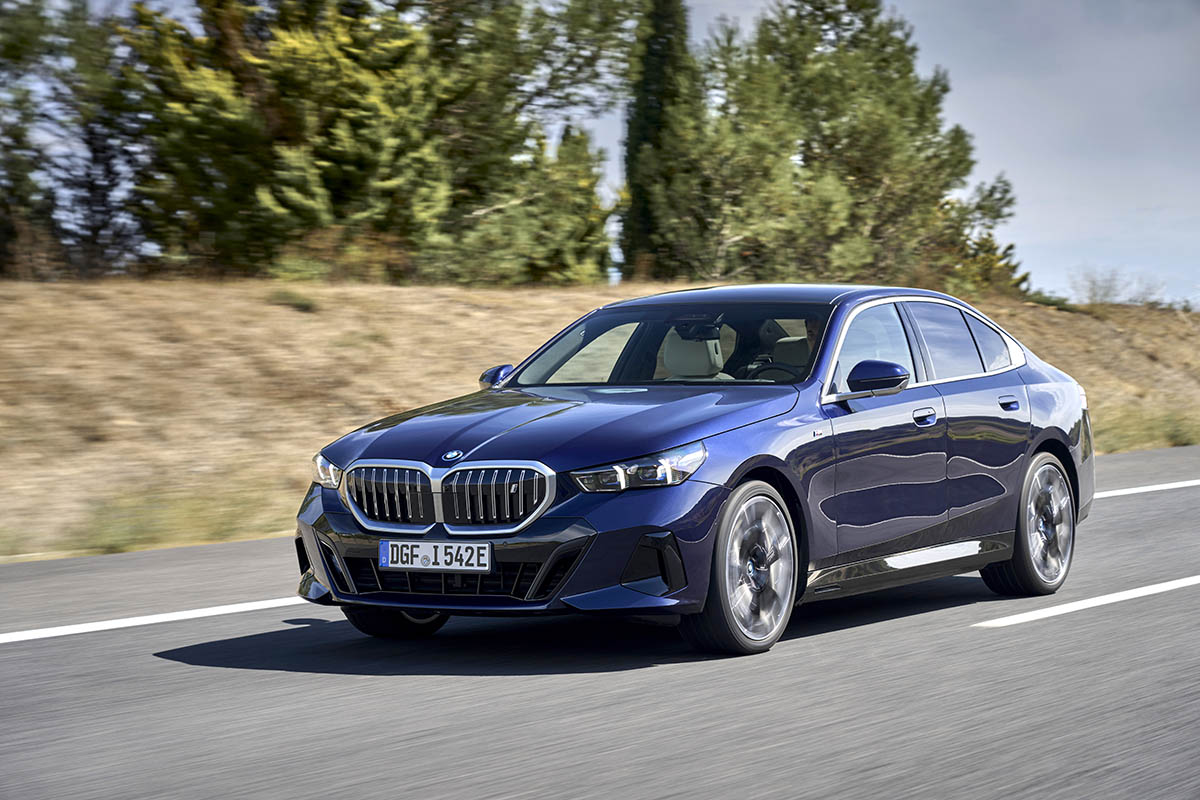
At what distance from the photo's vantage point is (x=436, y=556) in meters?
6.11

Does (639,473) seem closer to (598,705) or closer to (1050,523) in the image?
(598,705)

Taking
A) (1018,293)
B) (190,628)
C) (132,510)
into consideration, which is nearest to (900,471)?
(190,628)

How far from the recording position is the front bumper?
596 cm

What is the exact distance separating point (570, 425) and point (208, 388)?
9927 millimetres

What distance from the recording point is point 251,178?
2288cm

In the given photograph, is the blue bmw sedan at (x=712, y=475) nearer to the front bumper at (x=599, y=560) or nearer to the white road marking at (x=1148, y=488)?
the front bumper at (x=599, y=560)

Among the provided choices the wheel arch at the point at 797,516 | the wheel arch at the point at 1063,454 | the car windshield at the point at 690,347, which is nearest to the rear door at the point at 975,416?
the wheel arch at the point at 1063,454

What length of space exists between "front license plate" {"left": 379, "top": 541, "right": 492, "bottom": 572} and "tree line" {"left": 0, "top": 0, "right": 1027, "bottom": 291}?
45.7 ft

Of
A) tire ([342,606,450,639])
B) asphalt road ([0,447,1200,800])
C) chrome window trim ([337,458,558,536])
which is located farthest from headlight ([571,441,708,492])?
tire ([342,606,450,639])

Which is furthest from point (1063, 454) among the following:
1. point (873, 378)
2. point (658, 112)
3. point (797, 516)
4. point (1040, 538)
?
point (658, 112)

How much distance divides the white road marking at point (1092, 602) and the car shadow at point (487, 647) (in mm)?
460

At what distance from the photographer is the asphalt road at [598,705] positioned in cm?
461

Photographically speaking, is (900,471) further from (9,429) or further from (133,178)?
(133,178)

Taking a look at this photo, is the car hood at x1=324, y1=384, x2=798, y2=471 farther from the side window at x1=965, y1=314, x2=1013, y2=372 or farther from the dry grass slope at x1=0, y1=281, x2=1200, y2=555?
the dry grass slope at x1=0, y1=281, x2=1200, y2=555
